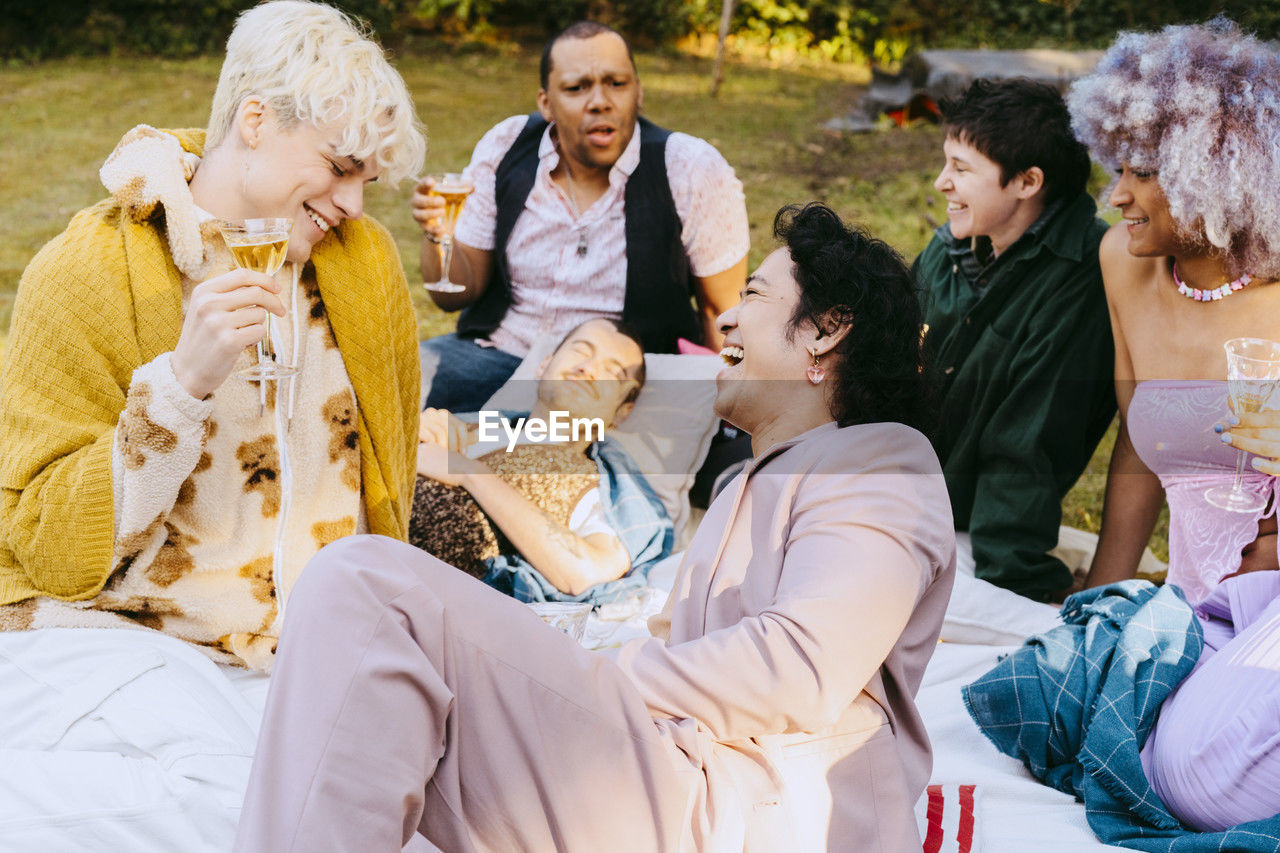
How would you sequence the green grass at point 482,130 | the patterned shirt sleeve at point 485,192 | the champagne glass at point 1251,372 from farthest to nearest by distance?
the green grass at point 482,130
the patterned shirt sleeve at point 485,192
the champagne glass at point 1251,372

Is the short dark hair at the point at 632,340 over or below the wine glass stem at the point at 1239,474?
below

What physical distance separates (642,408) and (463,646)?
2.57 m

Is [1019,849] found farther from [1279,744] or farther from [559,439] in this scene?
[559,439]

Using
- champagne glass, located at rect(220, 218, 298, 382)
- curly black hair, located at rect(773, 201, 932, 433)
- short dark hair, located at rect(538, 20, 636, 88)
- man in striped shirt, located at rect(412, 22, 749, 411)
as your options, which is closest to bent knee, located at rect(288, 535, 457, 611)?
champagne glass, located at rect(220, 218, 298, 382)

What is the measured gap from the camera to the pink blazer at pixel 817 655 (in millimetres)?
2049

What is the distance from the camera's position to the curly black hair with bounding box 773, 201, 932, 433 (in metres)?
2.53

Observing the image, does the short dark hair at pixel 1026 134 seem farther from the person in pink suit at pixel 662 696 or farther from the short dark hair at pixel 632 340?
the person in pink suit at pixel 662 696

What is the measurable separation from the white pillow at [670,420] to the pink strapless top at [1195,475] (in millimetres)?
1550

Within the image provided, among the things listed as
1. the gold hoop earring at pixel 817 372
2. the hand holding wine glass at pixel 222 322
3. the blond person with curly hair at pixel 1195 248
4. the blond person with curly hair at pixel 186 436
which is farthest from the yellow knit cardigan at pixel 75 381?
the blond person with curly hair at pixel 1195 248

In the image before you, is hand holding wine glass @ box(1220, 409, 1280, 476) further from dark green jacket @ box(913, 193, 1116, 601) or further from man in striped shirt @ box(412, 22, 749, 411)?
man in striped shirt @ box(412, 22, 749, 411)

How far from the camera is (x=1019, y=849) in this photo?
2.66m

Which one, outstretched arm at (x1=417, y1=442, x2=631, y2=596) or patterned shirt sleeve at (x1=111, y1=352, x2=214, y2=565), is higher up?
patterned shirt sleeve at (x1=111, y1=352, x2=214, y2=565)

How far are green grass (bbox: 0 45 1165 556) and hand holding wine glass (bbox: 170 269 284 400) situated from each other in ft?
14.2

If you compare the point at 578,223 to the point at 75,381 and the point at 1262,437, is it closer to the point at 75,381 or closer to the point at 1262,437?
the point at 75,381
